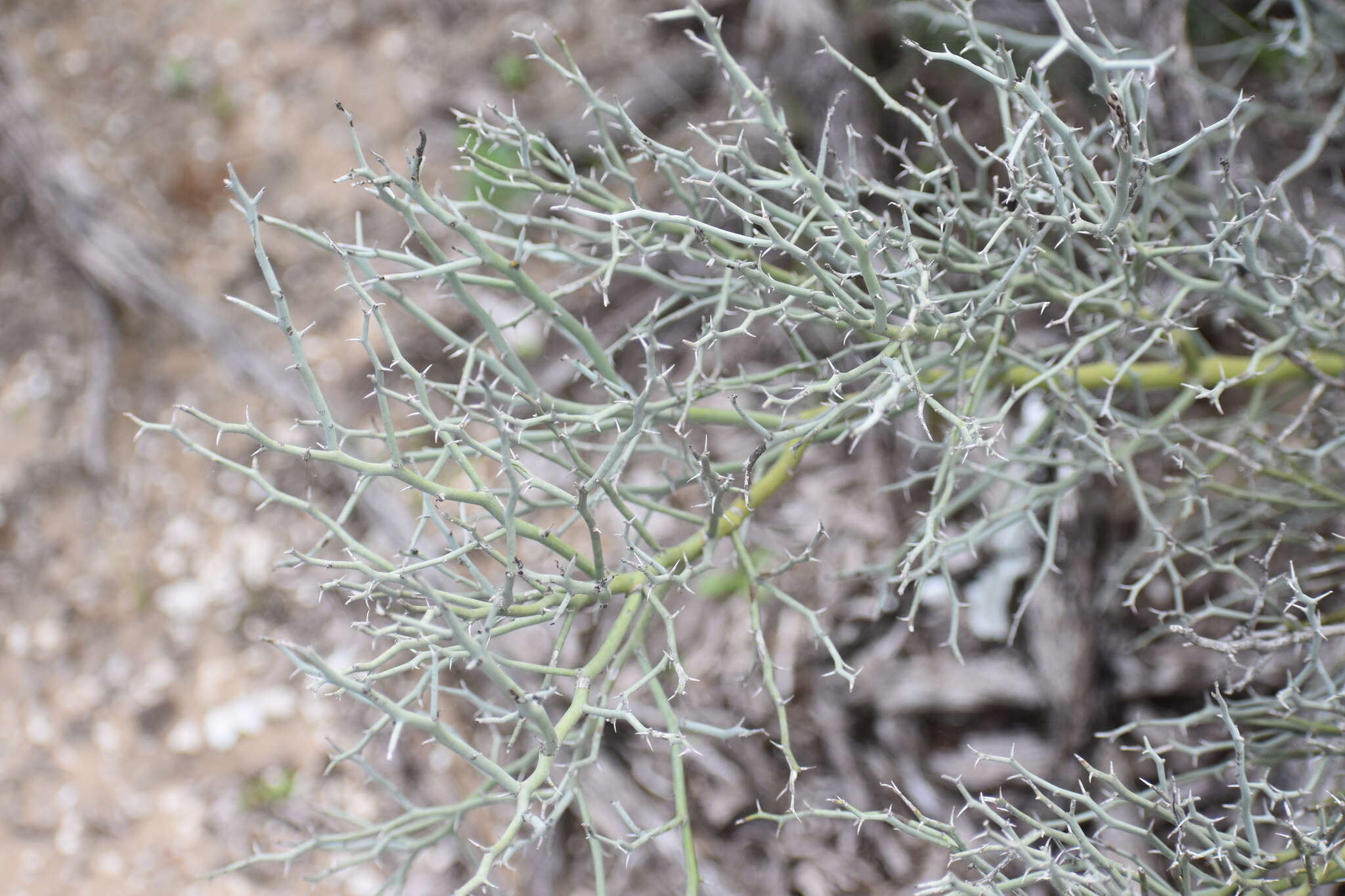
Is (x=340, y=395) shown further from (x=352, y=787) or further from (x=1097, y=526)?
(x=1097, y=526)

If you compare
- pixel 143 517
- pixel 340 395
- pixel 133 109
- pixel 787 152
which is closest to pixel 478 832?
pixel 340 395

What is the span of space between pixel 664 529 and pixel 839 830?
0.73 meters

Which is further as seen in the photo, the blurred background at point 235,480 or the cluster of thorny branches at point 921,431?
the blurred background at point 235,480

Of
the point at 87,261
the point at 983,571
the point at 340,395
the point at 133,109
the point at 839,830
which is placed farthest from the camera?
the point at 133,109

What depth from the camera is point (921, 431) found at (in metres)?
1.86

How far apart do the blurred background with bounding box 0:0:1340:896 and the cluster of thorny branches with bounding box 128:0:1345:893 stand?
125 mm

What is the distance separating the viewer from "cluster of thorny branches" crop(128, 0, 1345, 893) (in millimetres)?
866

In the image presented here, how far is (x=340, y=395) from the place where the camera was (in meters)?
2.52

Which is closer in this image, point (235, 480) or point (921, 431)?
point (921, 431)

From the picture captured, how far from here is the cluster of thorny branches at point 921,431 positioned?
0.87 m

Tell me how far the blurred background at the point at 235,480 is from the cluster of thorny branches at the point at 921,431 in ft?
0.41

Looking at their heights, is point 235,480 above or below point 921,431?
below

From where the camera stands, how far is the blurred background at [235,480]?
1.71m

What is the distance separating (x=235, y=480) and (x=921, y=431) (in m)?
1.78
